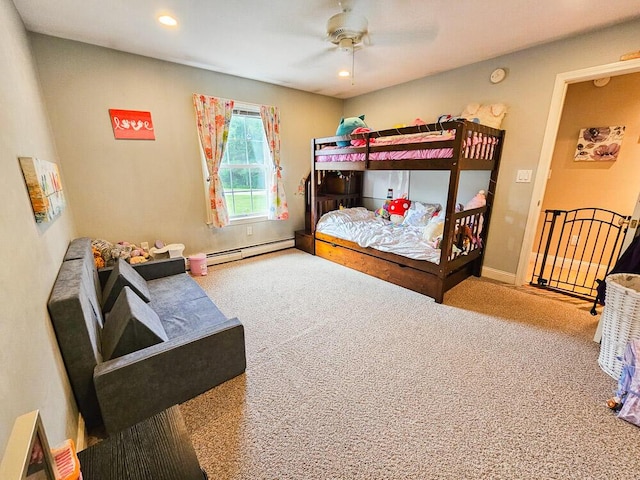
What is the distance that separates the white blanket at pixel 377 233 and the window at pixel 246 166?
1021 millimetres

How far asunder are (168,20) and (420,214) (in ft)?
10.5

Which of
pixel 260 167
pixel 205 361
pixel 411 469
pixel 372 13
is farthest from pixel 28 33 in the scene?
pixel 411 469

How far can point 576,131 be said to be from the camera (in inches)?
128

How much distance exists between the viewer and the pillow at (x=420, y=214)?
11.6ft

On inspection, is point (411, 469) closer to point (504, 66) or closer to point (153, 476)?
point (153, 476)

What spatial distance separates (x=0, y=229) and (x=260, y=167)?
10.5ft

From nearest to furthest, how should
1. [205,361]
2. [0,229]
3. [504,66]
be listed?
[0,229], [205,361], [504,66]

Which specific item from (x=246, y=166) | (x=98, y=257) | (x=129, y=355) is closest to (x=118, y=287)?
(x=129, y=355)

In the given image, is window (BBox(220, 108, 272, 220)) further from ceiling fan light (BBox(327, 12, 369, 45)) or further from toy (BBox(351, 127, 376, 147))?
ceiling fan light (BBox(327, 12, 369, 45))

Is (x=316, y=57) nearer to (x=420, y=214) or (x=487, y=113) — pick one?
(x=487, y=113)

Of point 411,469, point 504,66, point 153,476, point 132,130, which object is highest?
point 504,66

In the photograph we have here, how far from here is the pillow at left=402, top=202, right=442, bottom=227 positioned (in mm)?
3531

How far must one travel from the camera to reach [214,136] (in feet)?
10.9

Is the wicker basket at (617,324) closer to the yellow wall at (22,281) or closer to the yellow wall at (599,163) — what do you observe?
the yellow wall at (599,163)
